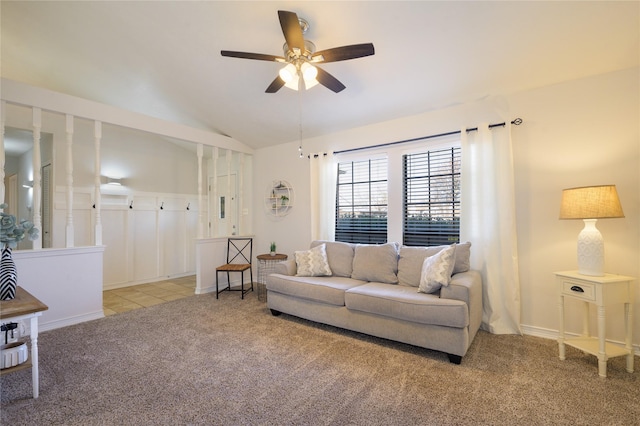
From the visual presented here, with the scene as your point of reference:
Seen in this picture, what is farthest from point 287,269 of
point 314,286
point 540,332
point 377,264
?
point 540,332

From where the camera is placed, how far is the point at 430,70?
9.41ft

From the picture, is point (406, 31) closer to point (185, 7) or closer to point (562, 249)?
point (185, 7)

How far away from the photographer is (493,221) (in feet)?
9.89

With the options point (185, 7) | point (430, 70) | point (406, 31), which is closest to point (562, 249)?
point (430, 70)

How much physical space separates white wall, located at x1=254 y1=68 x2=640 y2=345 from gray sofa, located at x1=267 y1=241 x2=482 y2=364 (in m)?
0.65

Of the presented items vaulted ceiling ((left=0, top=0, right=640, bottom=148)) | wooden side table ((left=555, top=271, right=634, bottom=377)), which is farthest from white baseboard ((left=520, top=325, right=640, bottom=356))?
vaulted ceiling ((left=0, top=0, right=640, bottom=148))

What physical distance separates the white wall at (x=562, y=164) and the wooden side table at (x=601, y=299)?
0.35 meters

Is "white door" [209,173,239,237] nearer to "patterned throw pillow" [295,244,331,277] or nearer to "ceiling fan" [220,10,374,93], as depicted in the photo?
"patterned throw pillow" [295,244,331,277]

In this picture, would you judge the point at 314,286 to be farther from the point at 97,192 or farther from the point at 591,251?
the point at 97,192

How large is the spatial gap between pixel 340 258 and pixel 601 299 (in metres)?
2.38

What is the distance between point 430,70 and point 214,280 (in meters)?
4.30

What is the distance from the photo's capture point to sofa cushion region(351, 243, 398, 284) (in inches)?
127

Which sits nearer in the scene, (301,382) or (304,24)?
(301,382)

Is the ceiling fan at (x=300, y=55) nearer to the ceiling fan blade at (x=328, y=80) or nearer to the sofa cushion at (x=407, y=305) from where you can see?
the ceiling fan blade at (x=328, y=80)
